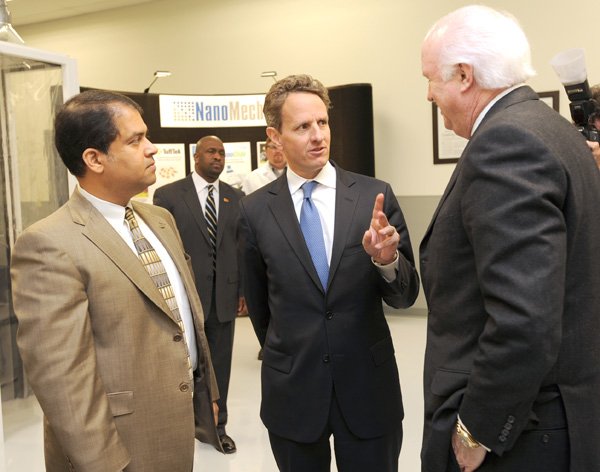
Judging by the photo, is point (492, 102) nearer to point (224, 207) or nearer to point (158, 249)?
point (158, 249)

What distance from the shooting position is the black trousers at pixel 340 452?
204cm

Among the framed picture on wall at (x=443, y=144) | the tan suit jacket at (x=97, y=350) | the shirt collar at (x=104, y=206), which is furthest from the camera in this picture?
the framed picture on wall at (x=443, y=144)

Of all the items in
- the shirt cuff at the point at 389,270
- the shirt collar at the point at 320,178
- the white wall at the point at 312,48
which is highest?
the white wall at the point at 312,48

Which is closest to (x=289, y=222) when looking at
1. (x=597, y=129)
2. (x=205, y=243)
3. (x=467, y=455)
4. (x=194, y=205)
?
(x=467, y=455)

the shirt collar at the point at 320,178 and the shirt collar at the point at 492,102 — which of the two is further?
the shirt collar at the point at 320,178

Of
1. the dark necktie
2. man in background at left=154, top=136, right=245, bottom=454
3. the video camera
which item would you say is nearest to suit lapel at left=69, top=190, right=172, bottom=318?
the video camera

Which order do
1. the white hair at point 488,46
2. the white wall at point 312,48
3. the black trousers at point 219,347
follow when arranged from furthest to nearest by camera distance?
the white wall at point 312,48
the black trousers at point 219,347
the white hair at point 488,46

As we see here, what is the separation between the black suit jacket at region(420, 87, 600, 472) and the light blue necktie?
643mm

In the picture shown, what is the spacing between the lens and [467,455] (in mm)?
1406

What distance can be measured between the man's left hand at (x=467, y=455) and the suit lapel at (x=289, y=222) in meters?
0.73

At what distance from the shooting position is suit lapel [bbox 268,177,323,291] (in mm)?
2053

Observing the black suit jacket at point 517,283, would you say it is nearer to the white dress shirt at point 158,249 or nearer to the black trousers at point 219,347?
the white dress shirt at point 158,249

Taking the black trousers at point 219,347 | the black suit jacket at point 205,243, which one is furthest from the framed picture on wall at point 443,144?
the black trousers at point 219,347

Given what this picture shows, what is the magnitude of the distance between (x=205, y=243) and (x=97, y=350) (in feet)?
7.50
